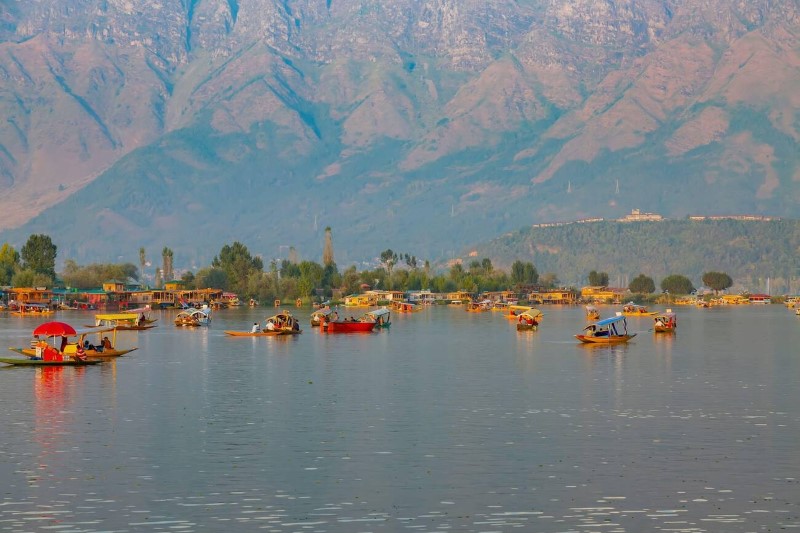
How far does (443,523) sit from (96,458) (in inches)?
831

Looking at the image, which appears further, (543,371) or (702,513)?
(543,371)

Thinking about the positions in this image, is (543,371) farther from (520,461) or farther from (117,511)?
(117,511)

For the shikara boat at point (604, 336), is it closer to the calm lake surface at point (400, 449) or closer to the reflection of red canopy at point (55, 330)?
the calm lake surface at point (400, 449)

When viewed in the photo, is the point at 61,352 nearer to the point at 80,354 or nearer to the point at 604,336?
the point at 80,354

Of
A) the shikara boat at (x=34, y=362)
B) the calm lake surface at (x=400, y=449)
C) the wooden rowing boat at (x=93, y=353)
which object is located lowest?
the calm lake surface at (x=400, y=449)

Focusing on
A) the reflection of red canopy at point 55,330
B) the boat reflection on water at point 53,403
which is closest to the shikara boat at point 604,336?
the reflection of red canopy at point 55,330

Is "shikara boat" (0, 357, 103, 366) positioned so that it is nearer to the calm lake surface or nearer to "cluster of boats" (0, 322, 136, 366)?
"cluster of boats" (0, 322, 136, 366)

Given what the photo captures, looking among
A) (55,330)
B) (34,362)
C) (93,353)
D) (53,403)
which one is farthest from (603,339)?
(53,403)

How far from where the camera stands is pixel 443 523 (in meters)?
56.3

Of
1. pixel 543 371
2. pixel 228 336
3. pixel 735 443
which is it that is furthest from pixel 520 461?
pixel 228 336

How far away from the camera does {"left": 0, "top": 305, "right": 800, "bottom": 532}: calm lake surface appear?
190 feet

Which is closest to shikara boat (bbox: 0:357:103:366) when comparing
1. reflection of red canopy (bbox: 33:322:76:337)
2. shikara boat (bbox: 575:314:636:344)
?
reflection of red canopy (bbox: 33:322:76:337)

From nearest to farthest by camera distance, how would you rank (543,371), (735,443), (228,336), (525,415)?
(735,443)
(525,415)
(543,371)
(228,336)

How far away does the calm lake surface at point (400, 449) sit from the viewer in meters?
57.9
